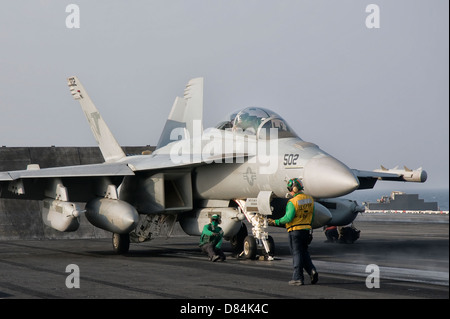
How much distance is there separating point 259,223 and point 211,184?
188cm

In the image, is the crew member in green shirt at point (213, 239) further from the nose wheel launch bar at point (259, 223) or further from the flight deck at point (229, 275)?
the nose wheel launch bar at point (259, 223)

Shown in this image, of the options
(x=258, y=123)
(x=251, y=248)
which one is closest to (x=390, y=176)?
(x=258, y=123)

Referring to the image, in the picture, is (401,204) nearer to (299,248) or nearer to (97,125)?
(97,125)

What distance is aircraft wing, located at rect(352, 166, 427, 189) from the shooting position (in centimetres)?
1888

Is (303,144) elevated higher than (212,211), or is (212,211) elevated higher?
(303,144)

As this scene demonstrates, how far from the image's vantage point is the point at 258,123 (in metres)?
16.5

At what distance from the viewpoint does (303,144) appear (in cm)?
1557

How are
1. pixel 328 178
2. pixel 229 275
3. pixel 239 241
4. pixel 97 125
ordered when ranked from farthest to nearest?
pixel 97 125 → pixel 239 241 → pixel 328 178 → pixel 229 275

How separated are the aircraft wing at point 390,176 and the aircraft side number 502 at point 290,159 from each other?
3956 millimetres

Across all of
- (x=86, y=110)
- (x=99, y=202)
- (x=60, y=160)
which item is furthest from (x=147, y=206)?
(x=60, y=160)

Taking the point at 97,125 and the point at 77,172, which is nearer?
the point at 77,172
